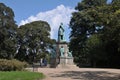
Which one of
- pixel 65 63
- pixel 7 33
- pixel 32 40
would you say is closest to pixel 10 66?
pixel 65 63

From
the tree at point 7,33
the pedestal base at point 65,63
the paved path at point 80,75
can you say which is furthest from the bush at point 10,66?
the tree at point 7,33

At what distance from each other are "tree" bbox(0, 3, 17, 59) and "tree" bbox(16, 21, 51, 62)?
3864 mm

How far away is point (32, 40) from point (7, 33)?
8.36m

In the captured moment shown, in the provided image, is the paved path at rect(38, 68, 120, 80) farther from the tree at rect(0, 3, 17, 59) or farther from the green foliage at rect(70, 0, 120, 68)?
the tree at rect(0, 3, 17, 59)

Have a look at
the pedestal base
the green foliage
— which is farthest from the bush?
the pedestal base

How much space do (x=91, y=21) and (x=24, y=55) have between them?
19218 millimetres

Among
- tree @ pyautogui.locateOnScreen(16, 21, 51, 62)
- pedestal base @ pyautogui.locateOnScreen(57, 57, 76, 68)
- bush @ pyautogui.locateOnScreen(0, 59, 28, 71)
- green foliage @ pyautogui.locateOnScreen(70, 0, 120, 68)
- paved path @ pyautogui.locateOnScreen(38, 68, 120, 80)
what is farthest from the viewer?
tree @ pyautogui.locateOnScreen(16, 21, 51, 62)

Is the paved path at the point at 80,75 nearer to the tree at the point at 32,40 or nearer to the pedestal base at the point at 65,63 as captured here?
the pedestal base at the point at 65,63

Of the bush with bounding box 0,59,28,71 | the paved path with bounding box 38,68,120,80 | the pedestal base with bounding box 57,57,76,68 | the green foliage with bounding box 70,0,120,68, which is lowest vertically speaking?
the paved path with bounding box 38,68,120,80

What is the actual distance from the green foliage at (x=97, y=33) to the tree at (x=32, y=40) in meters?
8.39

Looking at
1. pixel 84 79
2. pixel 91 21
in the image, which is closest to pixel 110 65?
pixel 91 21

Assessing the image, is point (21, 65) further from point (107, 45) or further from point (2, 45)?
point (2, 45)

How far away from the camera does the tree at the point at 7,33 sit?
220ft

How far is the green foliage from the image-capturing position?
29297 millimetres
